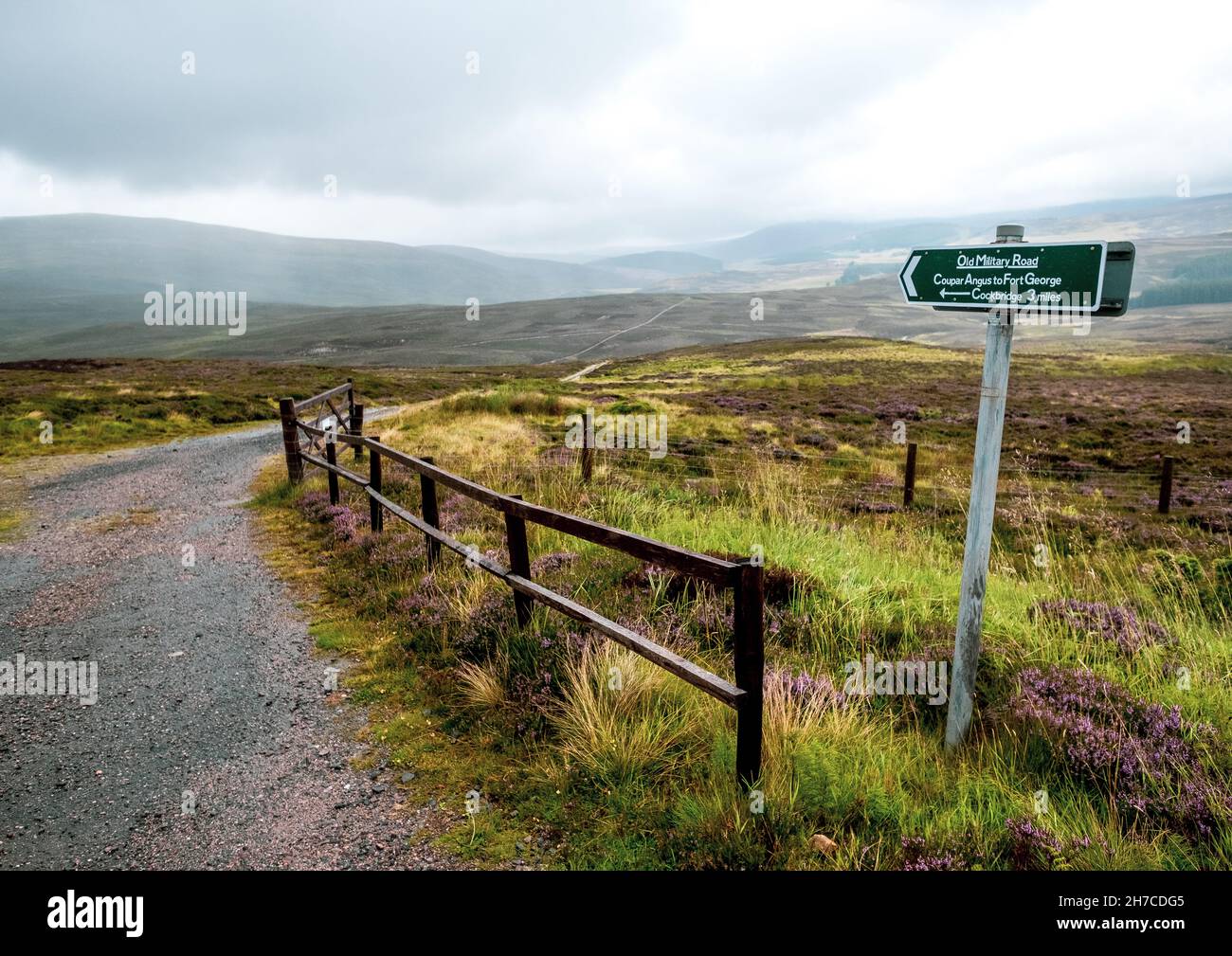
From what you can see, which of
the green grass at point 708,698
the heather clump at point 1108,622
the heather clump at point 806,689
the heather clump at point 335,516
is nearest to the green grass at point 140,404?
the heather clump at point 335,516

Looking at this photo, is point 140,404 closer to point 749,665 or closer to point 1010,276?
point 749,665

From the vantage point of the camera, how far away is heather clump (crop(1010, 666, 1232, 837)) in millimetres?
3625

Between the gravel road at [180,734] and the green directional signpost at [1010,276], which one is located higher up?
the green directional signpost at [1010,276]

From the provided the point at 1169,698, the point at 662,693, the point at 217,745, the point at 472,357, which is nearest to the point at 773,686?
the point at 662,693

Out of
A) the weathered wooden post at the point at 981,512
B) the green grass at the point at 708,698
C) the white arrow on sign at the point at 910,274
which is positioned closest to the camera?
the green grass at the point at 708,698

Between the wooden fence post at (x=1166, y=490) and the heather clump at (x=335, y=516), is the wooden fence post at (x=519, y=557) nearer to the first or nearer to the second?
the heather clump at (x=335, y=516)

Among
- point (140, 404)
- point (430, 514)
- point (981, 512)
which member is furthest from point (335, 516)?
point (140, 404)

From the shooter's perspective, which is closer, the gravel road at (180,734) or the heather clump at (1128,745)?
the heather clump at (1128,745)

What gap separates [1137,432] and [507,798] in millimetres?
34928

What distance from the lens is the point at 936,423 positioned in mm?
32812

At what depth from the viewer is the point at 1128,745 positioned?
4.04 m

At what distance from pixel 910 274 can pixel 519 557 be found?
3536 millimetres

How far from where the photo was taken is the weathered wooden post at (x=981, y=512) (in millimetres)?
3811
